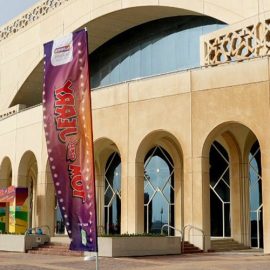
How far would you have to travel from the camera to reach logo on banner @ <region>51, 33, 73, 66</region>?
11.6 m

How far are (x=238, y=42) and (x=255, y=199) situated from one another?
285 inches

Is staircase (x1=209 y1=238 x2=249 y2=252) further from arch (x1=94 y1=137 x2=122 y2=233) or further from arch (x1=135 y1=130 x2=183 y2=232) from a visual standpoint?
arch (x1=94 y1=137 x2=122 y2=233)

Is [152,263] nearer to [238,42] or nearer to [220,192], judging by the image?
[220,192]

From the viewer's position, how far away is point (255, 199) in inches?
1000

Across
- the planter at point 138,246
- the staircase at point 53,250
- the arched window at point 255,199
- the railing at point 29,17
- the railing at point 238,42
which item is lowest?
the staircase at point 53,250

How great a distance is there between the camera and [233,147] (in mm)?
26188

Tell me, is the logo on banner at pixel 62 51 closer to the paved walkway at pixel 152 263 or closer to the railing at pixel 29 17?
the paved walkway at pixel 152 263

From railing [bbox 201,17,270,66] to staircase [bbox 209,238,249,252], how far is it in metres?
7.91

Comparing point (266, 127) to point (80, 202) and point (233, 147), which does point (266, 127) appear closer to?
point (233, 147)

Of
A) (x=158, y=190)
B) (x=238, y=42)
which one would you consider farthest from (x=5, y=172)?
(x=238, y=42)

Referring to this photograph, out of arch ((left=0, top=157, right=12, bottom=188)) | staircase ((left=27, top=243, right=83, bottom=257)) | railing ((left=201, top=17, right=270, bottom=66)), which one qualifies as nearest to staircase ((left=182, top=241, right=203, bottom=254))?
staircase ((left=27, top=243, right=83, bottom=257))

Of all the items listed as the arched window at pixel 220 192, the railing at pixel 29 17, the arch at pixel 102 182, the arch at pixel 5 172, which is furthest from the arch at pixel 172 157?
the railing at pixel 29 17

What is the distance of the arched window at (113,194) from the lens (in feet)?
104

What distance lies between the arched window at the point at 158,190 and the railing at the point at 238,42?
6.68m
